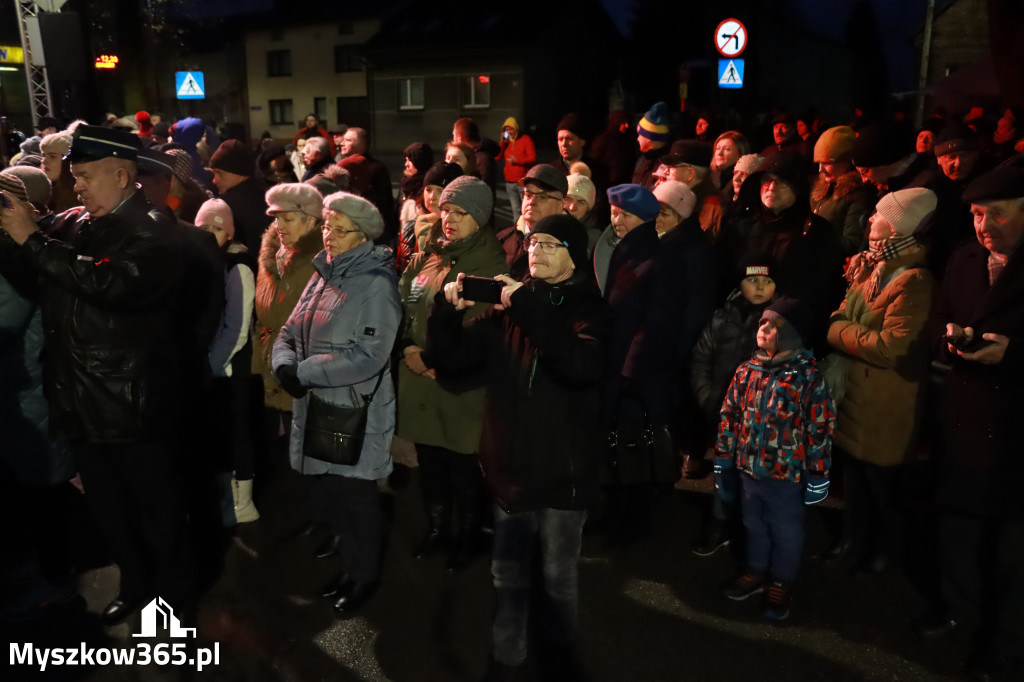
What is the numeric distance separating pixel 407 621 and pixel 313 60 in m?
45.9

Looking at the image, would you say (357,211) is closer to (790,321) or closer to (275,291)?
(275,291)

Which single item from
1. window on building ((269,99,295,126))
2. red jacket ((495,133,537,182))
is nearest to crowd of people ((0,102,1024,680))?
red jacket ((495,133,537,182))

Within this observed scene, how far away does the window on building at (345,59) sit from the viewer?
146 feet

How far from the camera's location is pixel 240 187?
6188 millimetres

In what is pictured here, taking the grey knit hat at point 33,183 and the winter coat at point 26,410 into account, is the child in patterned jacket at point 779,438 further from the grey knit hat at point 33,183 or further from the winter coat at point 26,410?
the grey knit hat at point 33,183

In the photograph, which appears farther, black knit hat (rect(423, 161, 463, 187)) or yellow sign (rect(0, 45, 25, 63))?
yellow sign (rect(0, 45, 25, 63))

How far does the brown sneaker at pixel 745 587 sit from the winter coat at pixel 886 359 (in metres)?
0.84

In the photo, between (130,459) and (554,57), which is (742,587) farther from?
(554,57)

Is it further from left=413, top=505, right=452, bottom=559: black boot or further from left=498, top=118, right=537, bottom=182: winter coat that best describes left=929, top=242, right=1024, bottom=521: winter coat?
left=498, top=118, right=537, bottom=182: winter coat

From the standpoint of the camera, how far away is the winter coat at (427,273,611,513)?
3307 mm

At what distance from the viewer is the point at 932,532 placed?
16.2 ft

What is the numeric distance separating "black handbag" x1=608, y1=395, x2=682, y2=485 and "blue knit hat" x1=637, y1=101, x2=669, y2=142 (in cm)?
435
